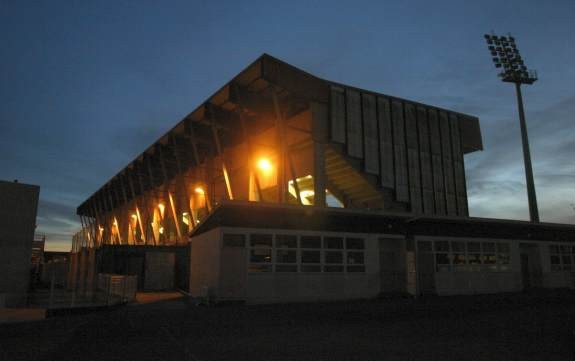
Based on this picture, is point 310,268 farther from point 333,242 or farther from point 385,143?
point 385,143

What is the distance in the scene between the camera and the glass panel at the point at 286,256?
757 inches

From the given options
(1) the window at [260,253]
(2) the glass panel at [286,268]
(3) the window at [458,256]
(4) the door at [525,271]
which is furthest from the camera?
(4) the door at [525,271]

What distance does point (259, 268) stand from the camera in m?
18.8

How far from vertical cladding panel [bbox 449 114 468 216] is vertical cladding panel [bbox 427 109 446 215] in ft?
6.81

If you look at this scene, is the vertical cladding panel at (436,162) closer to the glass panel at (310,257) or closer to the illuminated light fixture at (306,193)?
the illuminated light fixture at (306,193)

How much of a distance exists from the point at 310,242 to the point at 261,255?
2599 millimetres

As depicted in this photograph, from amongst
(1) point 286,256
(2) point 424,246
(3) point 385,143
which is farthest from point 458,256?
(1) point 286,256

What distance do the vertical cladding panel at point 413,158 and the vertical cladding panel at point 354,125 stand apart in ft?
17.0

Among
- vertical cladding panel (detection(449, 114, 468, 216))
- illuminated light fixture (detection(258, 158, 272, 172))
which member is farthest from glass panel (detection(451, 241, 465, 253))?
illuminated light fixture (detection(258, 158, 272, 172))

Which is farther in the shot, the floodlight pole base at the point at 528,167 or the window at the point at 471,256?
the floodlight pole base at the point at 528,167

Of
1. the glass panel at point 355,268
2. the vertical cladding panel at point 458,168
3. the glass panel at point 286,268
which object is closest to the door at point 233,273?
the glass panel at point 286,268

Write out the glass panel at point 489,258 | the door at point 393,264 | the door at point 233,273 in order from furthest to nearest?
the glass panel at point 489,258
the door at point 393,264
the door at point 233,273

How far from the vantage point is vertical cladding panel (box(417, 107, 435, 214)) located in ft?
108

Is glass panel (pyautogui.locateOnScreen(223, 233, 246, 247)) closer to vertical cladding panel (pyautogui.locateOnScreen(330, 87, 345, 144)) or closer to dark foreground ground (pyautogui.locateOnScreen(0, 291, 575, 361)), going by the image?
dark foreground ground (pyautogui.locateOnScreen(0, 291, 575, 361))
